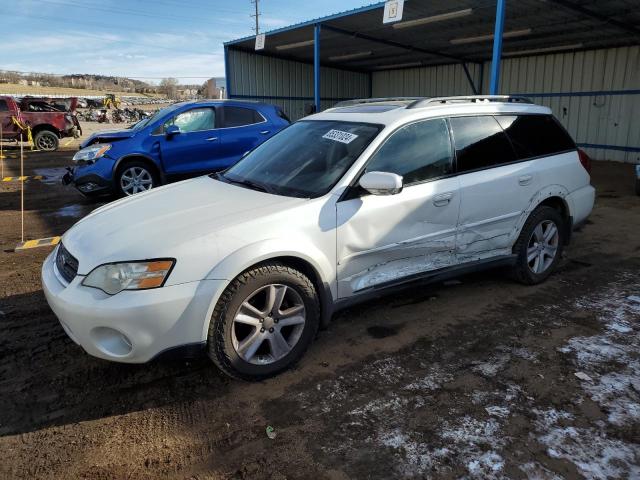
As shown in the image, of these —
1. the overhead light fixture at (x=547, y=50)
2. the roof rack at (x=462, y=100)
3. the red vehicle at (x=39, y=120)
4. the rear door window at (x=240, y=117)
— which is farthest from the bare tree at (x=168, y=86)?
the roof rack at (x=462, y=100)

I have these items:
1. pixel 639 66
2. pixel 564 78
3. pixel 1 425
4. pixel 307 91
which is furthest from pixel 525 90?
pixel 1 425

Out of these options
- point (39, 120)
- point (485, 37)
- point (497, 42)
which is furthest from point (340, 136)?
point (39, 120)

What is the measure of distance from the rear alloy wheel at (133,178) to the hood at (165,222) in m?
4.78

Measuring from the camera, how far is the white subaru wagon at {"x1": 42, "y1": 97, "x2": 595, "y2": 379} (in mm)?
2717

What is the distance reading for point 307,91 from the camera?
65.9 ft

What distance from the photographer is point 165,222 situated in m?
3.03

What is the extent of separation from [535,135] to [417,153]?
4.96ft

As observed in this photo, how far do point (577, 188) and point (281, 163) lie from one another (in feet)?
9.73

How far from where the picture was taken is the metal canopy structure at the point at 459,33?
10766 mm

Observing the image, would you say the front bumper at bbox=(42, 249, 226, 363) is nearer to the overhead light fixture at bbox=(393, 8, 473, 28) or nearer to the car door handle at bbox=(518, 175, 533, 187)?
the car door handle at bbox=(518, 175, 533, 187)

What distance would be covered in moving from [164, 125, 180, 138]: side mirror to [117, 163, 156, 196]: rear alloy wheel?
66cm

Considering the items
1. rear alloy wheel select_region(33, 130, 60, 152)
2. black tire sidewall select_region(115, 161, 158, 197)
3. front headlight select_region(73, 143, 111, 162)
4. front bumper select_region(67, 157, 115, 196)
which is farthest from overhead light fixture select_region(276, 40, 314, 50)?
rear alloy wheel select_region(33, 130, 60, 152)

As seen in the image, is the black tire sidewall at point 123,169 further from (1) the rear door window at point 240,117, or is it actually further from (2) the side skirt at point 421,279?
(2) the side skirt at point 421,279

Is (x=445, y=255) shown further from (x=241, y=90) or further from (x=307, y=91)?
(x=307, y=91)
